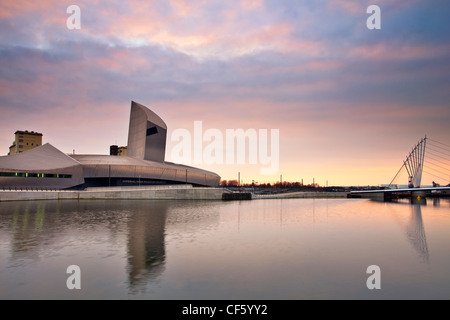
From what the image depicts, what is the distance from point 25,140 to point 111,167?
10166 centimetres

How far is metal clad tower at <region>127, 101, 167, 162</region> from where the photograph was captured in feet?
294

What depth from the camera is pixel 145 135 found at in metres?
89.4

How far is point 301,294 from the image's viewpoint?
8.66m

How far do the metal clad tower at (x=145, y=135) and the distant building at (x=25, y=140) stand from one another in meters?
88.5

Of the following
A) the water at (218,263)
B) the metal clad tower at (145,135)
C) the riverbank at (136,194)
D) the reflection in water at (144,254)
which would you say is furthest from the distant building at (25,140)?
the reflection in water at (144,254)

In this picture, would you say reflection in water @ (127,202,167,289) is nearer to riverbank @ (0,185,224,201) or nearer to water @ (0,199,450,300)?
water @ (0,199,450,300)

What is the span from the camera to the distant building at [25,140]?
149500 mm

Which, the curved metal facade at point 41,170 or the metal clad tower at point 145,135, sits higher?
the metal clad tower at point 145,135

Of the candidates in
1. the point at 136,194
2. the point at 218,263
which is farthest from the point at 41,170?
the point at 218,263

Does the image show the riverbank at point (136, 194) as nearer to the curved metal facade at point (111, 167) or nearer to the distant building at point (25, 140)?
the curved metal facade at point (111, 167)

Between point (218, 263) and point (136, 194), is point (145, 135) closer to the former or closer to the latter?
point (136, 194)

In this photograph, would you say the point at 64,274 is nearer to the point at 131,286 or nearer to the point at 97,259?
the point at 97,259
